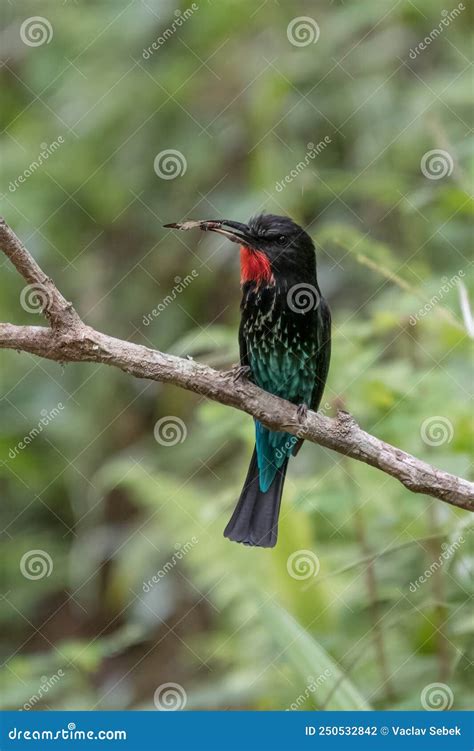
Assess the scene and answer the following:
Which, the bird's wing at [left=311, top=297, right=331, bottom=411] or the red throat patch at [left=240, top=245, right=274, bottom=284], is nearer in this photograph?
the red throat patch at [left=240, top=245, right=274, bottom=284]

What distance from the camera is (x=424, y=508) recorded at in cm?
355

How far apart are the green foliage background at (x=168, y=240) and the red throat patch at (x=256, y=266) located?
2.20ft

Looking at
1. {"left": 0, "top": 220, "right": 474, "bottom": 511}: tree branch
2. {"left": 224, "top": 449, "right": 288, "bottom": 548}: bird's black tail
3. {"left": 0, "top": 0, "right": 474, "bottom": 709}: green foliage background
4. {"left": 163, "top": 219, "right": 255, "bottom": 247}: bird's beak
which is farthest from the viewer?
{"left": 0, "top": 0, "right": 474, "bottom": 709}: green foliage background

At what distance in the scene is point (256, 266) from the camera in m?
3.52

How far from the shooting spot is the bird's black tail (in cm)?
349

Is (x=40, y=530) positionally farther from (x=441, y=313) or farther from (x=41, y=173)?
(x=441, y=313)

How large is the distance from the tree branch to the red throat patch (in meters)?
0.77

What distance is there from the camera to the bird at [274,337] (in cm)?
352

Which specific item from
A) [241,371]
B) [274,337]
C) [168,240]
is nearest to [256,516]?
[241,371]

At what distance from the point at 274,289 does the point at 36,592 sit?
286 centimetres

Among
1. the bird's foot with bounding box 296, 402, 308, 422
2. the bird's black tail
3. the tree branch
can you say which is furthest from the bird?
the tree branch

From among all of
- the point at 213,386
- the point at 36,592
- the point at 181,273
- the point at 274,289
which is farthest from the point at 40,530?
the point at 213,386

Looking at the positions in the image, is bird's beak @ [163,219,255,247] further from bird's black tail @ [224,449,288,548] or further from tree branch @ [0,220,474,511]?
bird's black tail @ [224,449,288,548]

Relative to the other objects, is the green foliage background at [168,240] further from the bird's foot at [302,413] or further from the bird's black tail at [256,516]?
the bird's foot at [302,413]
